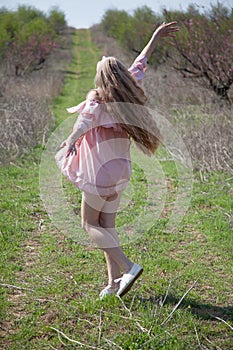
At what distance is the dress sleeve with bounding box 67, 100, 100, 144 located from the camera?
2.99 metres

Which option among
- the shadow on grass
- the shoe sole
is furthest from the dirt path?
the shadow on grass

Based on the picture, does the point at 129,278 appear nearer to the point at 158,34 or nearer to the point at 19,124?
the point at 158,34

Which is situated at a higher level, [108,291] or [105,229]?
[105,229]

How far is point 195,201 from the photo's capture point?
5.63m

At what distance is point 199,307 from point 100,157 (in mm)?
1288

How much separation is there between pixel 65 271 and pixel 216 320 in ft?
4.49

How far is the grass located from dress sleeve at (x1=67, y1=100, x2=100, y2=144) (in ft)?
3.95

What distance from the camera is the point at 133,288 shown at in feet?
11.8

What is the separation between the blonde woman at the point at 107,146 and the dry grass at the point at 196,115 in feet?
11.3

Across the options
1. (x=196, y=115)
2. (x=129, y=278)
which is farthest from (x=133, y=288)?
(x=196, y=115)

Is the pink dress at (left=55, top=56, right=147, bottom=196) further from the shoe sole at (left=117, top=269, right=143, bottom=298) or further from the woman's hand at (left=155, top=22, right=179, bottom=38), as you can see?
the woman's hand at (left=155, top=22, right=179, bottom=38)

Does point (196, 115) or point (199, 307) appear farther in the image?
point (196, 115)

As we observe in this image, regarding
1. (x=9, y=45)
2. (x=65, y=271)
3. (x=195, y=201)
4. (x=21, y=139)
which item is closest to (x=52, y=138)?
(x=21, y=139)

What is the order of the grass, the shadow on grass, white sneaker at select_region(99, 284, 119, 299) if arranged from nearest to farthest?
1. the grass
2. the shadow on grass
3. white sneaker at select_region(99, 284, 119, 299)
